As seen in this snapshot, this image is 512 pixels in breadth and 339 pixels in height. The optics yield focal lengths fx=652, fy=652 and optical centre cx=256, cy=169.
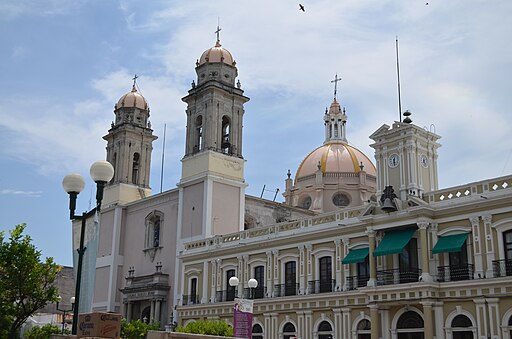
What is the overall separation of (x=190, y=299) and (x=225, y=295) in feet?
11.5

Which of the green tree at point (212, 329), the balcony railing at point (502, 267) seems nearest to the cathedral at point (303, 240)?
the balcony railing at point (502, 267)

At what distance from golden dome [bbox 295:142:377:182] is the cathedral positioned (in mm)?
200

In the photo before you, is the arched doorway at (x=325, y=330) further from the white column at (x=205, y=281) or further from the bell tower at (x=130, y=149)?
the bell tower at (x=130, y=149)

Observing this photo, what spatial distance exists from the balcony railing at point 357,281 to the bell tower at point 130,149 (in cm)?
2579

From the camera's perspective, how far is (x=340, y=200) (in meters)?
56.7

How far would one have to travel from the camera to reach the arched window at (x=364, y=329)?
2958 centimetres

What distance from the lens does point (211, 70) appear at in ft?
154

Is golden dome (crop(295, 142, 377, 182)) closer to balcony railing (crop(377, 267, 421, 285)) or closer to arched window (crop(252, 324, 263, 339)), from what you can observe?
arched window (crop(252, 324, 263, 339))

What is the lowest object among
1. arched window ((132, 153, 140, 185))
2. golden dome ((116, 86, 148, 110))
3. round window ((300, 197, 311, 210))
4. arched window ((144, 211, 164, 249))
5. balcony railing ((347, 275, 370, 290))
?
balcony railing ((347, 275, 370, 290))

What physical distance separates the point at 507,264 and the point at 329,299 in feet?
29.2

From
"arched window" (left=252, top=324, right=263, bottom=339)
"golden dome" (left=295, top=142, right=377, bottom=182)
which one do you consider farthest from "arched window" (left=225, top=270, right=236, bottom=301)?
"golden dome" (left=295, top=142, right=377, bottom=182)

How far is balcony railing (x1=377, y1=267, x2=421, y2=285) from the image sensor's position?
91.6 ft

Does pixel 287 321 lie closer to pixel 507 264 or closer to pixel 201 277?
pixel 201 277

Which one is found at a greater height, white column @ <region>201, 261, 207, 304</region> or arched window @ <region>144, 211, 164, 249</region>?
arched window @ <region>144, 211, 164, 249</region>
